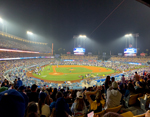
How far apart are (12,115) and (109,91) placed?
3472mm

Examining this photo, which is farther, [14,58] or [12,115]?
[14,58]

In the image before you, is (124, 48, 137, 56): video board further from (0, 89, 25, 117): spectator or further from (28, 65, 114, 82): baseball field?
(0, 89, 25, 117): spectator

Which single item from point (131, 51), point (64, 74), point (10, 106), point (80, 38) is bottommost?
point (64, 74)

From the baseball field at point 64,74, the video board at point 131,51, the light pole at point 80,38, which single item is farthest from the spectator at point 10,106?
the light pole at point 80,38

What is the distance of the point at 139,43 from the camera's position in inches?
2399

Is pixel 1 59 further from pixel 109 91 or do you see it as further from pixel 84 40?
pixel 84 40

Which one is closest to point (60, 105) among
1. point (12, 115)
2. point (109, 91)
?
point (12, 115)

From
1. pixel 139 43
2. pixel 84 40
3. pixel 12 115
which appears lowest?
pixel 12 115

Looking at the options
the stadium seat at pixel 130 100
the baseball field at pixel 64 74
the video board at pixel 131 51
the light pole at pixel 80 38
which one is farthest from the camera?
the light pole at pixel 80 38

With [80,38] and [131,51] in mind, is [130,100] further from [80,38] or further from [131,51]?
[80,38]

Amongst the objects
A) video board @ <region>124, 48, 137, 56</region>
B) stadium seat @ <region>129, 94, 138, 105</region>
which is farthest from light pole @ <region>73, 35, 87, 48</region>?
stadium seat @ <region>129, 94, 138, 105</region>

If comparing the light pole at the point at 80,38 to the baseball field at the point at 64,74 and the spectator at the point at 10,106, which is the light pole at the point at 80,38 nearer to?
the baseball field at the point at 64,74

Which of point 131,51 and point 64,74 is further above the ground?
point 131,51

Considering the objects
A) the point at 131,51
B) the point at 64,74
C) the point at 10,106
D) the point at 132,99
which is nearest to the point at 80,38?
the point at 131,51
